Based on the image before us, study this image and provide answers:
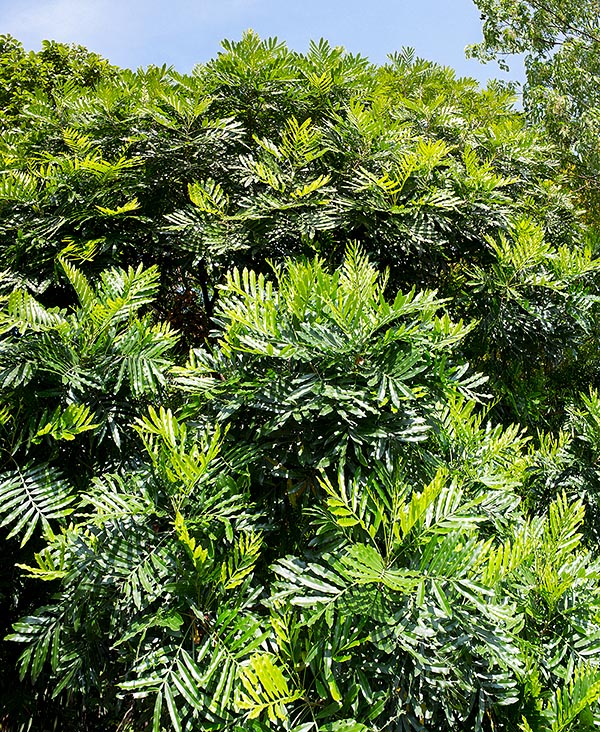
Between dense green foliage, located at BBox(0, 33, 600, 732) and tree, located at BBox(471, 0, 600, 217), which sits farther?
tree, located at BBox(471, 0, 600, 217)

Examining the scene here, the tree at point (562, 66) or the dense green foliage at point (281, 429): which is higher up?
the tree at point (562, 66)

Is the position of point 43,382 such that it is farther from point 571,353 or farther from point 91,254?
point 571,353

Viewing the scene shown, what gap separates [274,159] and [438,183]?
32.5 inches

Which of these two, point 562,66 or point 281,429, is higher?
point 562,66

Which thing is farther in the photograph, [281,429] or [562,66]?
[562,66]

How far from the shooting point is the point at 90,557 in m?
1.79

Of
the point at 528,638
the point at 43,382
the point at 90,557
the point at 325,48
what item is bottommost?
the point at 528,638

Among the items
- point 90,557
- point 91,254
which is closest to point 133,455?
point 90,557

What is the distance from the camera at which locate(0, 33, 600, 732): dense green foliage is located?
163cm

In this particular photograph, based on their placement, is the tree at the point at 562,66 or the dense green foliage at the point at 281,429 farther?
the tree at the point at 562,66

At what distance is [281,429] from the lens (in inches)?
77.5

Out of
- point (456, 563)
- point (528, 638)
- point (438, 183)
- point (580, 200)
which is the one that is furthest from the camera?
point (580, 200)

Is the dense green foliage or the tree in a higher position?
the tree

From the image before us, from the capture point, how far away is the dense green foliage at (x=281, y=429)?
1.63 metres
